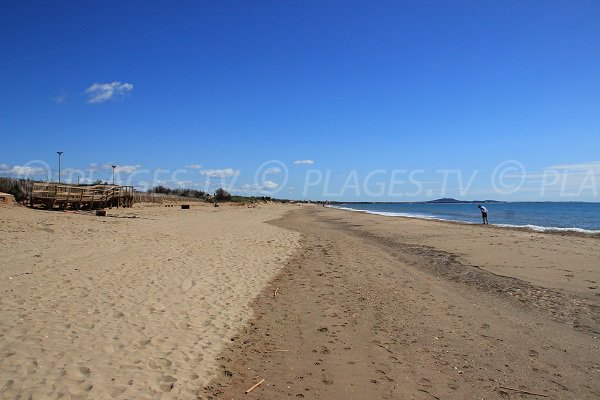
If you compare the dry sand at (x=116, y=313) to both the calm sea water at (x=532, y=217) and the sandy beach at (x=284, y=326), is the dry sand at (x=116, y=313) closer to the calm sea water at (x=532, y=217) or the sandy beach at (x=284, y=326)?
the sandy beach at (x=284, y=326)

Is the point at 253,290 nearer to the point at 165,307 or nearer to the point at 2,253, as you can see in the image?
the point at 165,307

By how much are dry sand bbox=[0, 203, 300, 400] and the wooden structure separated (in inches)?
479

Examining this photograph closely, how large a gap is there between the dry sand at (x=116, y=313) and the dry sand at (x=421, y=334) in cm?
52

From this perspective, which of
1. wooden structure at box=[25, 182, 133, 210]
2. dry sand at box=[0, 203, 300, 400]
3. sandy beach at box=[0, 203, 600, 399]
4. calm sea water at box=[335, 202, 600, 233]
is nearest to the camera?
dry sand at box=[0, 203, 300, 400]

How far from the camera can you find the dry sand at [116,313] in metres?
4.12

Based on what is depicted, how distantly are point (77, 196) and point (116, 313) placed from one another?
2333cm

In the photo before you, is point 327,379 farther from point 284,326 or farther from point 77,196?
point 77,196

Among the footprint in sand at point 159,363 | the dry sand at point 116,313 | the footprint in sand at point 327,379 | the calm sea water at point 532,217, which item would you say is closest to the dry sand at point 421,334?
the footprint in sand at point 327,379

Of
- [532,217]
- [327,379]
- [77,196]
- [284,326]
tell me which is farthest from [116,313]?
[532,217]

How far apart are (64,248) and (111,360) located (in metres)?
7.59

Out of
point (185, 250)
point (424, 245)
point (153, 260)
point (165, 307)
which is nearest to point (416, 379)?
point (165, 307)

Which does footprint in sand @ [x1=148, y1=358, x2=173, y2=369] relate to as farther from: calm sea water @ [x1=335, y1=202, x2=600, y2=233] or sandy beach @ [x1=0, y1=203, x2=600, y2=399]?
calm sea water @ [x1=335, y1=202, x2=600, y2=233]

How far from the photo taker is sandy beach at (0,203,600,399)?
4355 mm

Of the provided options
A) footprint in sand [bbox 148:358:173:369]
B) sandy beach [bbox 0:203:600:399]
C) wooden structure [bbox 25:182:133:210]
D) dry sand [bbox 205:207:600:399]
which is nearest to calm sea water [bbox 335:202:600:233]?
dry sand [bbox 205:207:600:399]
